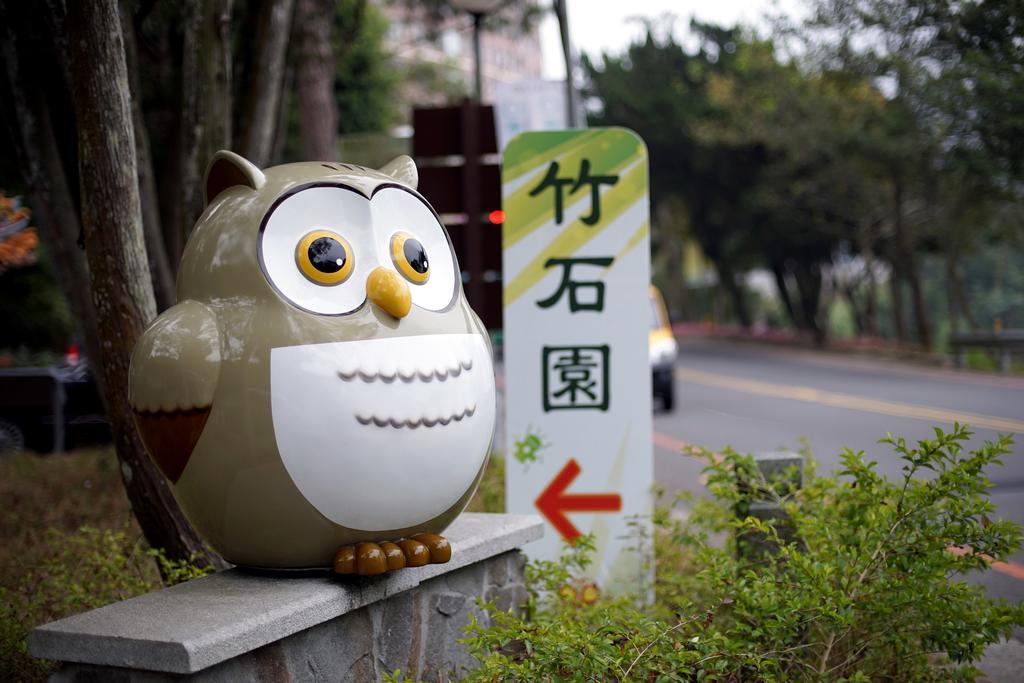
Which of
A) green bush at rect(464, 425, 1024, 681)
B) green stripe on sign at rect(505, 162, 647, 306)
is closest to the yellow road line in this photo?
green stripe on sign at rect(505, 162, 647, 306)

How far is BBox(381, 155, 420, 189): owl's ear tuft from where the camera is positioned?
13.2 feet

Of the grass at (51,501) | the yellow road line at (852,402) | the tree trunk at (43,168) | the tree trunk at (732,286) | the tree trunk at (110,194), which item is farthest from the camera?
the tree trunk at (732,286)

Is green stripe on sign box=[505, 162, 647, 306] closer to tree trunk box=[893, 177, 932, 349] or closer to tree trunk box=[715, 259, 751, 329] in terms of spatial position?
tree trunk box=[893, 177, 932, 349]

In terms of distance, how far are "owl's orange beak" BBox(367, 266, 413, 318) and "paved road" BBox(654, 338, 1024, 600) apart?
173 inches

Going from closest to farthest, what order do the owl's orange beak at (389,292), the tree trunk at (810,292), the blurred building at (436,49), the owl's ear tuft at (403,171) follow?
the owl's orange beak at (389,292), the owl's ear tuft at (403,171), the blurred building at (436,49), the tree trunk at (810,292)

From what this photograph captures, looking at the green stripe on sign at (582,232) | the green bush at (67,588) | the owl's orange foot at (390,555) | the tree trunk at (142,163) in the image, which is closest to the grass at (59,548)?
the green bush at (67,588)

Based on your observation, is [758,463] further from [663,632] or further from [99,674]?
[99,674]

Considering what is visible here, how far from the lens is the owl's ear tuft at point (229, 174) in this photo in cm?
362

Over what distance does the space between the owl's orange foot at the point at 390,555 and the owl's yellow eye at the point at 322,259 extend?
904 mm

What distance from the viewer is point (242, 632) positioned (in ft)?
10.0

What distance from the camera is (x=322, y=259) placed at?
11.4ft

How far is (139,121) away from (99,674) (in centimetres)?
377

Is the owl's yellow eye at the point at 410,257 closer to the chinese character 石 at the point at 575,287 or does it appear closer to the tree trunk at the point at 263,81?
the chinese character 石 at the point at 575,287

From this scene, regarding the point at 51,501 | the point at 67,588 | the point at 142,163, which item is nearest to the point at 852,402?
the point at 51,501
